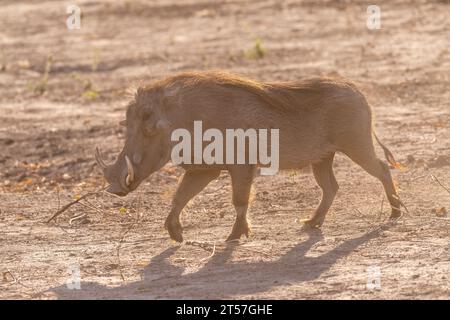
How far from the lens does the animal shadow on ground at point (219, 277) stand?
599 cm

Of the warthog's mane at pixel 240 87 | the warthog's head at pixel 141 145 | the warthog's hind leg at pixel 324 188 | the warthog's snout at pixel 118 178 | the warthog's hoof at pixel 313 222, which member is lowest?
Answer: the warthog's hoof at pixel 313 222

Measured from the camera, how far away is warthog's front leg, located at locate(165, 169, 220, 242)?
23.0ft

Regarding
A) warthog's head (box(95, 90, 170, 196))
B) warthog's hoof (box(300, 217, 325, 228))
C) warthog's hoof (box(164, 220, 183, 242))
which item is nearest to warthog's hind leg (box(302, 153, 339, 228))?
warthog's hoof (box(300, 217, 325, 228))

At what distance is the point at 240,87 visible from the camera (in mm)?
6988

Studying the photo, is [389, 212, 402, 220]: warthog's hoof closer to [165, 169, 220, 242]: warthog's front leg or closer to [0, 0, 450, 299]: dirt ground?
[0, 0, 450, 299]: dirt ground

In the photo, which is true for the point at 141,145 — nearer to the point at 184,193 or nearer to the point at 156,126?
the point at 156,126

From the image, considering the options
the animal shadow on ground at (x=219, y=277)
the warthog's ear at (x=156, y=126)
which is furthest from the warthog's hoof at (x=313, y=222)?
the warthog's ear at (x=156, y=126)

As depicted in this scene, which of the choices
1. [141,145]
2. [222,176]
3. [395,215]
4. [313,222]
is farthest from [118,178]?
[222,176]

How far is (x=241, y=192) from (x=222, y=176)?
191 centimetres

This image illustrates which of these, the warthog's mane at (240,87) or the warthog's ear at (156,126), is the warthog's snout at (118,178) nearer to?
the warthog's ear at (156,126)

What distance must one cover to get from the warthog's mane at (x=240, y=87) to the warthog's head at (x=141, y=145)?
80mm

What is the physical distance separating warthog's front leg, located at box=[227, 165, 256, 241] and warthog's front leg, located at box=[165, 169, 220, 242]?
0.20 metres
